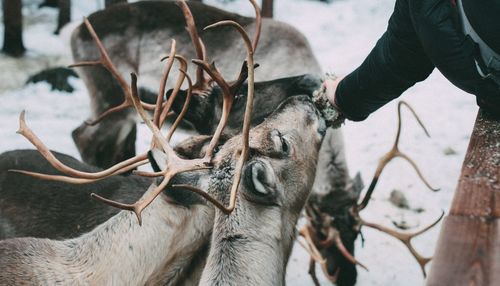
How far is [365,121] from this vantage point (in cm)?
646

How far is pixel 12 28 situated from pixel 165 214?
21.5 feet

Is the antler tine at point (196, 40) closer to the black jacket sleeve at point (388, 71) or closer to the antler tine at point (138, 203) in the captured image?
the black jacket sleeve at point (388, 71)

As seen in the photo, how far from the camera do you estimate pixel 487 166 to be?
153 cm

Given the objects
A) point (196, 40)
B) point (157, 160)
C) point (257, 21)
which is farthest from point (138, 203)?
point (257, 21)

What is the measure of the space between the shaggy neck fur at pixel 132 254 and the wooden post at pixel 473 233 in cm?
96

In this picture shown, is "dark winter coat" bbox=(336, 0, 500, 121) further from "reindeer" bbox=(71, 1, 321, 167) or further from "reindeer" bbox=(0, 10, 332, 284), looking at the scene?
"reindeer" bbox=(71, 1, 321, 167)

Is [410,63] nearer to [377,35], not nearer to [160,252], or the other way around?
[160,252]

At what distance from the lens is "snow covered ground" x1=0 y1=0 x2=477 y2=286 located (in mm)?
4312

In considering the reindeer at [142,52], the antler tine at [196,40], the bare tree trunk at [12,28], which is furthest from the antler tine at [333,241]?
the bare tree trunk at [12,28]

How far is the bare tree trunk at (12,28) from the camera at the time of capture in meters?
8.00

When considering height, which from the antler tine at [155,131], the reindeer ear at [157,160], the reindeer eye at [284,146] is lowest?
the reindeer ear at [157,160]

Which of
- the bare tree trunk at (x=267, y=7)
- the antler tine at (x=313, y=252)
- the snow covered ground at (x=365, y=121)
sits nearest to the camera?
the antler tine at (x=313, y=252)

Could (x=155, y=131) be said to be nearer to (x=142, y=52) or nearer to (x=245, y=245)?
(x=245, y=245)

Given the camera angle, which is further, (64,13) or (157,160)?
(64,13)
